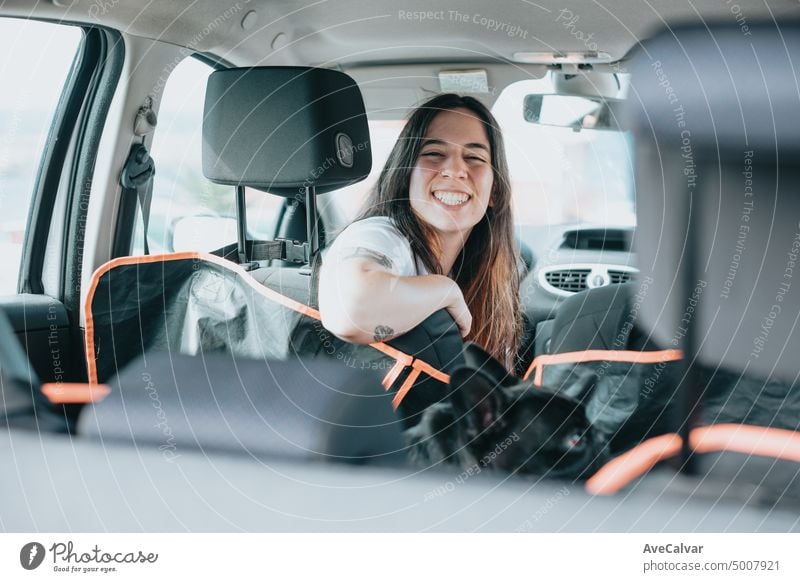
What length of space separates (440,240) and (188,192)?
32cm

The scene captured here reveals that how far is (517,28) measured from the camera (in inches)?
37.8

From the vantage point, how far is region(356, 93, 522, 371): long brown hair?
93cm

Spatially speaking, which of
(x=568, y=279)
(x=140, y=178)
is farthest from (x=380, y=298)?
(x=140, y=178)

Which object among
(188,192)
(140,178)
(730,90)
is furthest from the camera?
(140,178)

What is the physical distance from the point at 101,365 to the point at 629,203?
0.65 meters

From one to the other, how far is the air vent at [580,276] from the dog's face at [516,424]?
108 mm

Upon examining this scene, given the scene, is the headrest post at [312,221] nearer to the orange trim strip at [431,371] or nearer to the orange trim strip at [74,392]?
the orange trim strip at [431,371]

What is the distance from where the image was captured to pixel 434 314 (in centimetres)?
93

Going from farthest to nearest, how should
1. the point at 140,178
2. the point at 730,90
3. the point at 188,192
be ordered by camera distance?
the point at 140,178 → the point at 188,192 → the point at 730,90

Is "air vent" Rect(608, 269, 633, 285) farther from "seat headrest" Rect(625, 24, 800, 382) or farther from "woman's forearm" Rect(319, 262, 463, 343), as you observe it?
"woman's forearm" Rect(319, 262, 463, 343)
